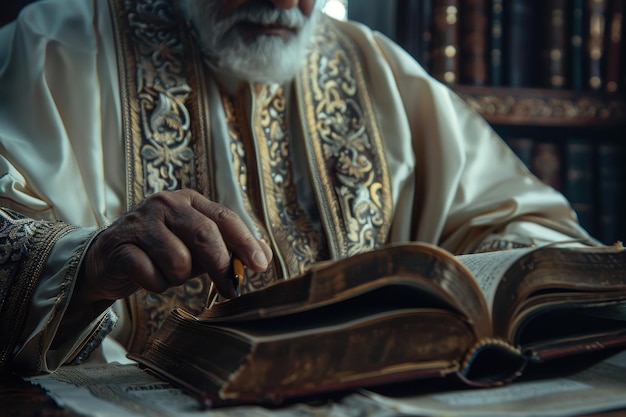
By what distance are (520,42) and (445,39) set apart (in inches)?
9.2

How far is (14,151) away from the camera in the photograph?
4.13 feet

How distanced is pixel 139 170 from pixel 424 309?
0.85 metres

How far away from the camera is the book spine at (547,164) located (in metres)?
2.27

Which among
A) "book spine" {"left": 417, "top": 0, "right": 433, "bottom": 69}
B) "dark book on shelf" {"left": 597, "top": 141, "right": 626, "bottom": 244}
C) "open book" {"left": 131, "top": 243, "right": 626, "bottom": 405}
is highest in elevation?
"book spine" {"left": 417, "top": 0, "right": 433, "bottom": 69}

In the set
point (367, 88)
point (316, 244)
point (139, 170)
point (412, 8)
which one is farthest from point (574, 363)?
point (412, 8)

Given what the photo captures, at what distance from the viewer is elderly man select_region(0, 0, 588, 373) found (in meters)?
1.33

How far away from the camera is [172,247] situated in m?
0.80

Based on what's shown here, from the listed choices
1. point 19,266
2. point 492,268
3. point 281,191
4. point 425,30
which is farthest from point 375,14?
point 492,268

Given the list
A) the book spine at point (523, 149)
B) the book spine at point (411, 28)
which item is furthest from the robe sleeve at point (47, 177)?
the book spine at point (523, 149)

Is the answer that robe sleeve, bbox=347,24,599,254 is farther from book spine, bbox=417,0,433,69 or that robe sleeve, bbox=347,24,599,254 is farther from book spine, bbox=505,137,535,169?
book spine, bbox=505,137,535,169

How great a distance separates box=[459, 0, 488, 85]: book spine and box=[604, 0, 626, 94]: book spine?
0.37m

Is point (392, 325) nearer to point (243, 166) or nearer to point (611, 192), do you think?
point (243, 166)

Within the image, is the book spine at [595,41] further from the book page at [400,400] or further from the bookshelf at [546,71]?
the book page at [400,400]

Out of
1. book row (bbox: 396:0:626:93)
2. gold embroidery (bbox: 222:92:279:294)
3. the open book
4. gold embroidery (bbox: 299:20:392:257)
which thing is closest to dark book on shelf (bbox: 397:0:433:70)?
book row (bbox: 396:0:626:93)
